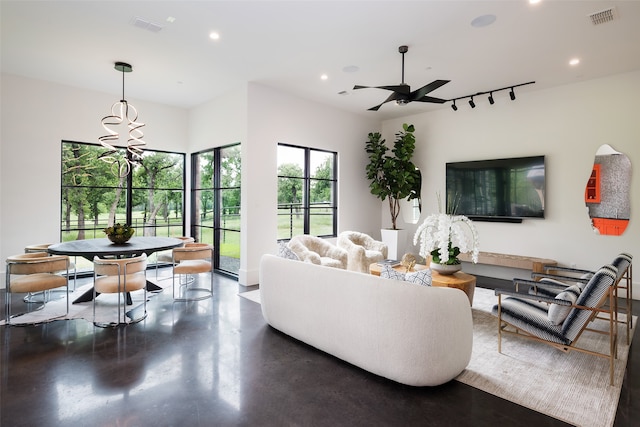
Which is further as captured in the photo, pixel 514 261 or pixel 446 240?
pixel 514 261

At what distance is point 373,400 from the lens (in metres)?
2.41

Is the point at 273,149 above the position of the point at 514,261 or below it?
above

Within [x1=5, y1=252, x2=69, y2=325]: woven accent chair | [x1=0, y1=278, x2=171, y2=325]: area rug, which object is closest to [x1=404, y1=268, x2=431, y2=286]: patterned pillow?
[x1=0, y1=278, x2=171, y2=325]: area rug

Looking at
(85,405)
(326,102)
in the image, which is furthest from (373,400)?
(326,102)

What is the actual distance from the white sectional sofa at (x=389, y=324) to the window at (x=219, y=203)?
352 cm

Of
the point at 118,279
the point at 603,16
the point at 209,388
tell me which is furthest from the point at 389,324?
the point at 603,16

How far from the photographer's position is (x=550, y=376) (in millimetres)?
2734

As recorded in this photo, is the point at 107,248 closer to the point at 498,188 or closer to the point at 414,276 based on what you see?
the point at 414,276

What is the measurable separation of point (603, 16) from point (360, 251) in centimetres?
402

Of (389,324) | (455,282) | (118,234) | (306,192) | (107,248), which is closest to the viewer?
(389,324)

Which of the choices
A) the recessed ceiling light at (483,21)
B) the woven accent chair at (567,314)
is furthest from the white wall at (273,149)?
the woven accent chair at (567,314)

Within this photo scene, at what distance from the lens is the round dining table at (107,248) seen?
384 centimetres

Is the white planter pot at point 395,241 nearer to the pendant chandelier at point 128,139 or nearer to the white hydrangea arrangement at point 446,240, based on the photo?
the white hydrangea arrangement at point 446,240

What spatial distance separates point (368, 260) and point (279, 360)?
2939 millimetres
